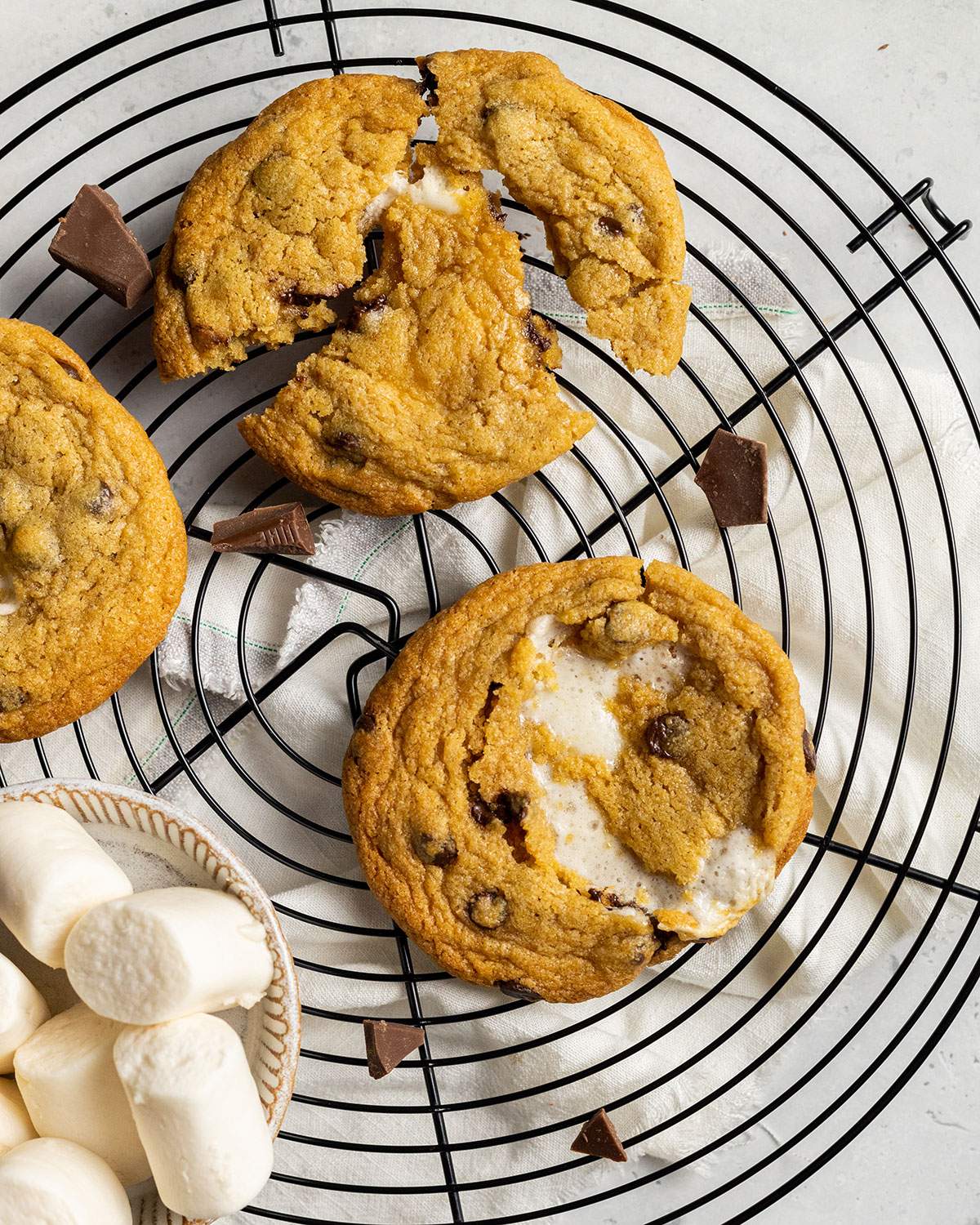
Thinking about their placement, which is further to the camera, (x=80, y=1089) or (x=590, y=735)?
(x=590, y=735)

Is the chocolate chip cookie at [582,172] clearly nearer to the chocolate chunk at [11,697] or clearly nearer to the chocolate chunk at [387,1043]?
the chocolate chunk at [11,697]

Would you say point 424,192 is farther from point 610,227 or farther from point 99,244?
point 99,244

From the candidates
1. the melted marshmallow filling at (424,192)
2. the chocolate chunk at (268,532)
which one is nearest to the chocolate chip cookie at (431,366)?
the melted marshmallow filling at (424,192)

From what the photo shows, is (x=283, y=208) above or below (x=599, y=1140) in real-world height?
above

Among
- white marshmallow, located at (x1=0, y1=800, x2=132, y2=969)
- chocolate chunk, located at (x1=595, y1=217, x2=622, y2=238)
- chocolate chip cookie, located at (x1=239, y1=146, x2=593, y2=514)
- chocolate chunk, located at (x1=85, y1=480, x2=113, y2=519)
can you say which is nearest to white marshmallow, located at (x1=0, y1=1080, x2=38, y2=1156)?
white marshmallow, located at (x1=0, y1=800, x2=132, y2=969)

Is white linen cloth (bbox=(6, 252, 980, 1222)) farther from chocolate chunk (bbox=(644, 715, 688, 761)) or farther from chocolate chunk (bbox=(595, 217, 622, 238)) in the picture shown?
chocolate chunk (bbox=(644, 715, 688, 761))

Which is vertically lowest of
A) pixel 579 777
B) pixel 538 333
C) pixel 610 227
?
pixel 579 777

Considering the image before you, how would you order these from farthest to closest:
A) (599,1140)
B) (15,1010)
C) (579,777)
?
(599,1140), (579,777), (15,1010)

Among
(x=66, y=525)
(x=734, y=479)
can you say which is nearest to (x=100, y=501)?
(x=66, y=525)
